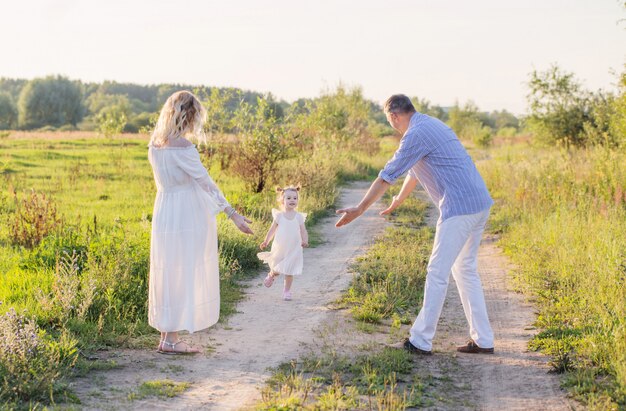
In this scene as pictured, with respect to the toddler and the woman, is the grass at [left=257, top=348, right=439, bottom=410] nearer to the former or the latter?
the woman

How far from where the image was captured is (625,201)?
1264cm

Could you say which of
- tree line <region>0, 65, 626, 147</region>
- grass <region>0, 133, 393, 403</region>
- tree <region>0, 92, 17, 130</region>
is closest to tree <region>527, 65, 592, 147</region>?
tree line <region>0, 65, 626, 147</region>

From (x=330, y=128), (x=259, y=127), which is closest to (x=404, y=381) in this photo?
(x=259, y=127)

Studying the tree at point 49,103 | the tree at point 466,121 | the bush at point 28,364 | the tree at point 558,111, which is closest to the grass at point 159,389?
the bush at point 28,364

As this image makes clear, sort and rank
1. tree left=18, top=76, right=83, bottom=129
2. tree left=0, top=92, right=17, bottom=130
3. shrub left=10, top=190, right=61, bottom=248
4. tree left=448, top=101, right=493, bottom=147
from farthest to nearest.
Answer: tree left=18, top=76, right=83, bottom=129, tree left=0, top=92, right=17, bottom=130, tree left=448, top=101, right=493, bottom=147, shrub left=10, top=190, right=61, bottom=248

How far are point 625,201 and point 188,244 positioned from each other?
9.62 metres

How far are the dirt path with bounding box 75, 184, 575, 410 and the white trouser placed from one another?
0.78 feet

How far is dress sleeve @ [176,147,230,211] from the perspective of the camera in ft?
19.2

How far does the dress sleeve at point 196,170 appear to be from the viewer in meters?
5.84

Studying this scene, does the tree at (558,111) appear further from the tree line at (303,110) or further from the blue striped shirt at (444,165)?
the blue striped shirt at (444,165)

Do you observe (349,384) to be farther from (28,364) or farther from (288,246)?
(288,246)

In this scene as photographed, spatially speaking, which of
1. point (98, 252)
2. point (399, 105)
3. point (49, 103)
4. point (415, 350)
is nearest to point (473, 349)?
point (415, 350)

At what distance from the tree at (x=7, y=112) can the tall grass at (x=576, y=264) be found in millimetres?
76527

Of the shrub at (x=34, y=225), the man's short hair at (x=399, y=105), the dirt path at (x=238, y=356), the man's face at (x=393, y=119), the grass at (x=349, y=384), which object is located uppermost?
the man's short hair at (x=399, y=105)
